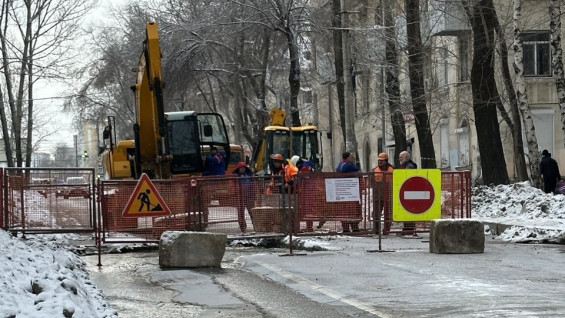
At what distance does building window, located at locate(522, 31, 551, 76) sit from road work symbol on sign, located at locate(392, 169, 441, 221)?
78.0 feet

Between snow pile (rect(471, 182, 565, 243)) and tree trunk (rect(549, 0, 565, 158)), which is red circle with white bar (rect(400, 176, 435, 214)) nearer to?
snow pile (rect(471, 182, 565, 243))

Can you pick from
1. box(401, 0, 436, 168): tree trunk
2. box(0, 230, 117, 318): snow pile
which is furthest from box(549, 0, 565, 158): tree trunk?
box(0, 230, 117, 318): snow pile

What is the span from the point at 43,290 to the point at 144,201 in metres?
6.94

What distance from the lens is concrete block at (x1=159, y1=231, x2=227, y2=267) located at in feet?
46.7

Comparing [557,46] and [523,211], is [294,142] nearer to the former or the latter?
[557,46]

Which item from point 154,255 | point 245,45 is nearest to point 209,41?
point 245,45

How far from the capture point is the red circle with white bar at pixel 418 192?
16.5m

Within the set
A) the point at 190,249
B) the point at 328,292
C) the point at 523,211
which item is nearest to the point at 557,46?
the point at 523,211

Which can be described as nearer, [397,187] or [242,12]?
[397,187]

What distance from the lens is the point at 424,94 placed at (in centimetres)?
3100

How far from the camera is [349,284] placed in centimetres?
1182

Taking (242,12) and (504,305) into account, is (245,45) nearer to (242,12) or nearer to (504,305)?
(242,12)

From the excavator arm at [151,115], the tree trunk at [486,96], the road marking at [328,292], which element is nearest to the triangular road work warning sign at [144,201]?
the road marking at [328,292]

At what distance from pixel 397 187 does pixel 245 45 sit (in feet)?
85.3
